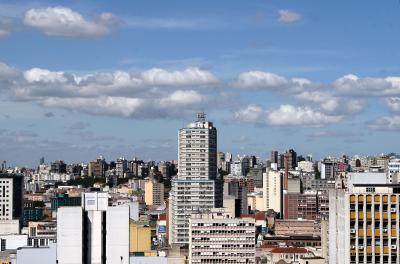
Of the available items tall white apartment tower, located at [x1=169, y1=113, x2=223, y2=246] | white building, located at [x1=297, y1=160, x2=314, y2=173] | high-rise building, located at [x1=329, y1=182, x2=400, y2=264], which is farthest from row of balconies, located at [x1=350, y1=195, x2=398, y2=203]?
white building, located at [x1=297, y1=160, x2=314, y2=173]

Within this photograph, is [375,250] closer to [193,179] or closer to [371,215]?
[371,215]

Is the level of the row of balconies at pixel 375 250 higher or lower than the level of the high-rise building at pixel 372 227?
lower

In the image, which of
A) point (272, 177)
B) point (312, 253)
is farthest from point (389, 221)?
point (272, 177)

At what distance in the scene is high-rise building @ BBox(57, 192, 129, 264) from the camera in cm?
3028

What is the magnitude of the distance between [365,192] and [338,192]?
1.30 meters

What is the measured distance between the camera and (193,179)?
349 feet

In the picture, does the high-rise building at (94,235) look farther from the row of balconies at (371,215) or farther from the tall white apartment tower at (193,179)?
the tall white apartment tower at (193,179)

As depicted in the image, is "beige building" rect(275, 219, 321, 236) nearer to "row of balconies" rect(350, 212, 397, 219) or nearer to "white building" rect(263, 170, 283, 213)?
"white building" rect(263, 170, 283, 213)

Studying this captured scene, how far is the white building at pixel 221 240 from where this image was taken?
71250mm

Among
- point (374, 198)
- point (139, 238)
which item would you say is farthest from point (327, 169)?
point (374, 198)

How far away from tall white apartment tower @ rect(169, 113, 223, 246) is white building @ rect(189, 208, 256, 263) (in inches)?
999

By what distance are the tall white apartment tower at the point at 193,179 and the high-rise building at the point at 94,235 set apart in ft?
221

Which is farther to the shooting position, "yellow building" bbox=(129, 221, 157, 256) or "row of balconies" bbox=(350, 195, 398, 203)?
"yellow building" bbox=(129, 221, 157, 256)

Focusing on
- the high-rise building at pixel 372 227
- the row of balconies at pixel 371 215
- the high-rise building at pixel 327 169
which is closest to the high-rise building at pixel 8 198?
the high-rise building at pixel 327 169
